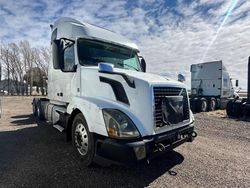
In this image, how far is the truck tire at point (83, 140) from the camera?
3745 millimetres

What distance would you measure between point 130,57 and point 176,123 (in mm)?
2307

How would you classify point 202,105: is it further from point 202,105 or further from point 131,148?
point 131,148

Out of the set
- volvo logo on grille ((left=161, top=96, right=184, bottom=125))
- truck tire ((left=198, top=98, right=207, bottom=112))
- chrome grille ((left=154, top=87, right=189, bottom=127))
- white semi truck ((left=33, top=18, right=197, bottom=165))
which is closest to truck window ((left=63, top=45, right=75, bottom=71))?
white semi truck ((left=33, top=18, right=197, bottom=165))

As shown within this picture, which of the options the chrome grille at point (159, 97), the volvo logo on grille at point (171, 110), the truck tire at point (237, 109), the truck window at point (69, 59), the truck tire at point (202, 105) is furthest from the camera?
the truck tire at point (202, 105)

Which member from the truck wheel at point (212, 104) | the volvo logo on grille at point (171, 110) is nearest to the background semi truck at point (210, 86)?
the truck wheel at point (212, 104)

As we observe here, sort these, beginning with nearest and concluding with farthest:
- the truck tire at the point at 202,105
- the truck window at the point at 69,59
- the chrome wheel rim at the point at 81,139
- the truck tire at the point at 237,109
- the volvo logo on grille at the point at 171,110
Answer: the volvo logo on grille at the point at 171,110, the chrome wheel rim at the point at 81,139, the truck window at the point at 69,59, the truck tire at the point at 237,109, the truck tire at the point at 202,105

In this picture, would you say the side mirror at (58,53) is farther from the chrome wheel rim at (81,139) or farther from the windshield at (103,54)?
the chrome wheel rim at (81,139)

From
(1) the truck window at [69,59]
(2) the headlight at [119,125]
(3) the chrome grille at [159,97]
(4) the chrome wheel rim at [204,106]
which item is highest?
(1) the truck window at [69,59]

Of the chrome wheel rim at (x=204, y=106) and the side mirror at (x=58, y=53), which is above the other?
the side mirror at (x=58, y=53)

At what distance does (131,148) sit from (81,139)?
1.38 m

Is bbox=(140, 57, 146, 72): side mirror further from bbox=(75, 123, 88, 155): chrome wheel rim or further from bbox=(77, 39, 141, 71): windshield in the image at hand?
bbox=(75, 123, 88, 155): chrome wheel rim

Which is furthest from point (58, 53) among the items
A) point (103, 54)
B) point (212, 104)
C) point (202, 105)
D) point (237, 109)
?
point (212, 104)

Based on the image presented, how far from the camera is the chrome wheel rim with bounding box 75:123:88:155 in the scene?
4016mm

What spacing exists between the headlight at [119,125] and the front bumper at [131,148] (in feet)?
0.31
